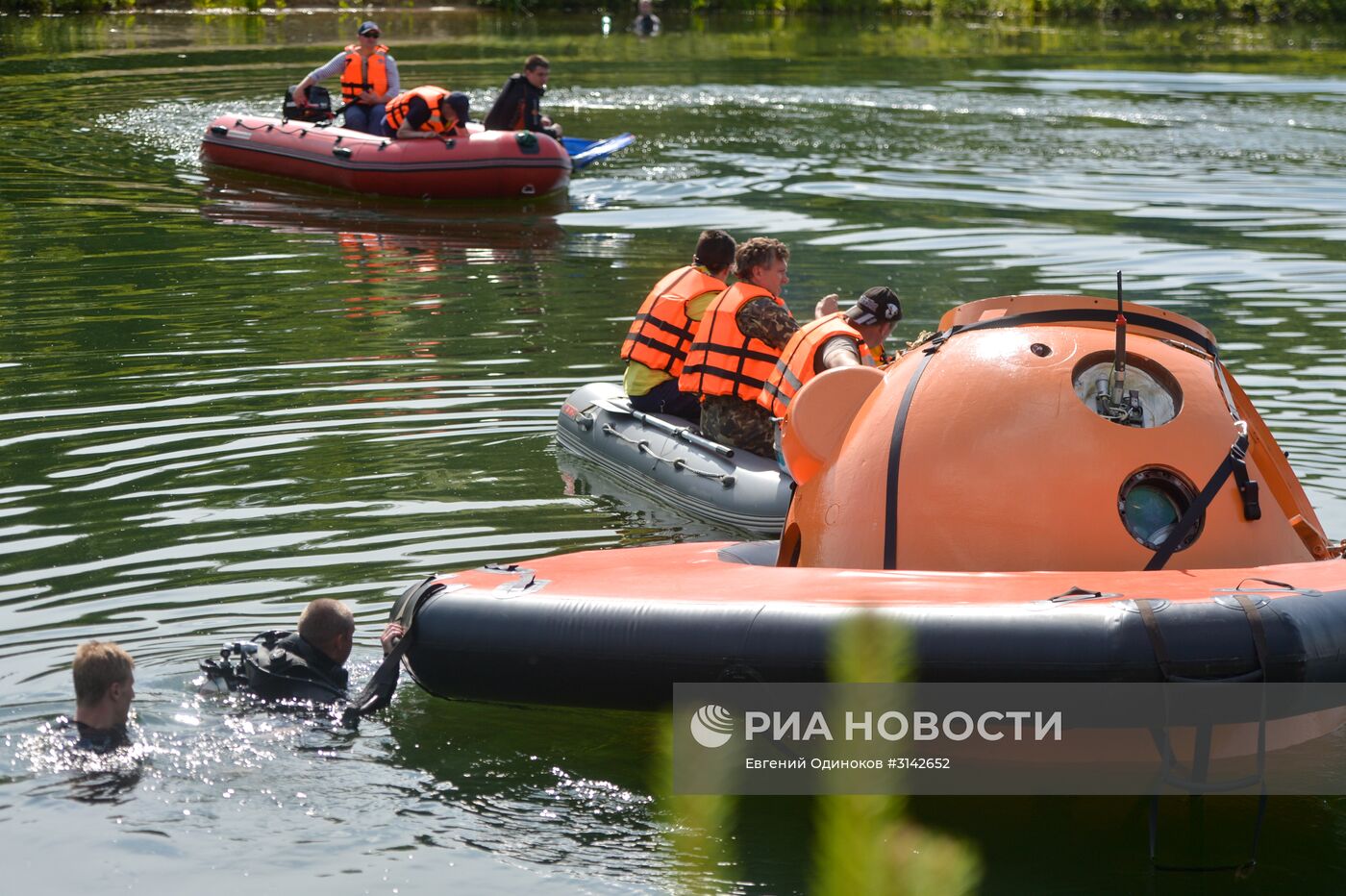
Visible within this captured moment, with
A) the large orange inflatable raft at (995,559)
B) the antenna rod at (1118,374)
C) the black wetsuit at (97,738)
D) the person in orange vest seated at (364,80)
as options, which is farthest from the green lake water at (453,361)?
the antenna rod at (1118,374)

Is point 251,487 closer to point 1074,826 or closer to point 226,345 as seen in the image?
point 226,345

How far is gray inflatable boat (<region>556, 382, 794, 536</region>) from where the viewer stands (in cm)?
672

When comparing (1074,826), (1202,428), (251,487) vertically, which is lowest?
(1074,826)

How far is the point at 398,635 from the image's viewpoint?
15.2ft

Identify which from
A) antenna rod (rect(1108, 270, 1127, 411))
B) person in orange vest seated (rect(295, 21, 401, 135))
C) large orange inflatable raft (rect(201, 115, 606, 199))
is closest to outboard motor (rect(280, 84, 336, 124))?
person in orange vest seated (rect(295, 21, 401, 135))

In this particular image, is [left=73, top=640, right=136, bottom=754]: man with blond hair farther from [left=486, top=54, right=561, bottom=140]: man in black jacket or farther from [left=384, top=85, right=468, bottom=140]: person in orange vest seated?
[left=486, top=54, right=561, bottom=140]: man in black jacket

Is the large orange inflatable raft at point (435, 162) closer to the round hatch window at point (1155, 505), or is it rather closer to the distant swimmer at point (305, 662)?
the distant swimmer at point (305, 662)

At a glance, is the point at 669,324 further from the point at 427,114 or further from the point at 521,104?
the point at 521,104

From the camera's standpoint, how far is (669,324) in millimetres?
7711

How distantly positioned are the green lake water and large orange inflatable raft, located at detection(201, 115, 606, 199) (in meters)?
0.27

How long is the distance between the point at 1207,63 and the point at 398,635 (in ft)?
75.7

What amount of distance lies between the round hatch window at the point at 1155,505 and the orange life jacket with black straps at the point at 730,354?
9.26 feet

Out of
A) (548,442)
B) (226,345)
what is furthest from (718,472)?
(226,345)

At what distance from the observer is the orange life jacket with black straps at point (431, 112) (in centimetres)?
1426
